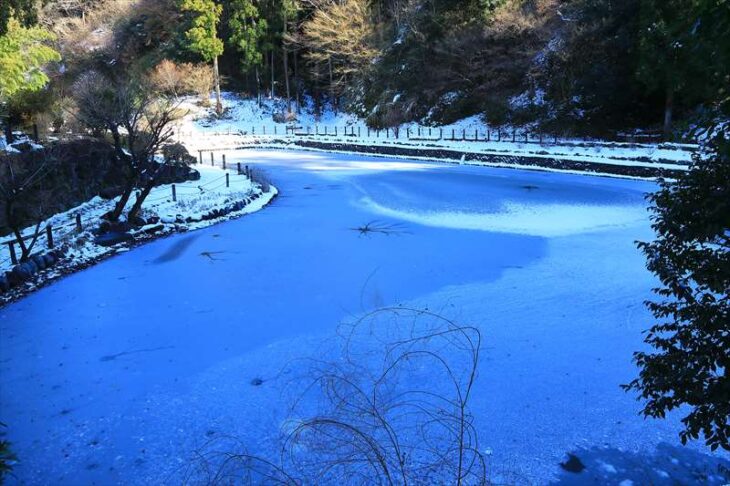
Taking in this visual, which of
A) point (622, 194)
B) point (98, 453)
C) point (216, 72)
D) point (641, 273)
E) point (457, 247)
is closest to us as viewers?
point (98, 453)

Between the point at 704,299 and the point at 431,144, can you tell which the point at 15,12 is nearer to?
the point at 704,299

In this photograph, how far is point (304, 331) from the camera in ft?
20.8

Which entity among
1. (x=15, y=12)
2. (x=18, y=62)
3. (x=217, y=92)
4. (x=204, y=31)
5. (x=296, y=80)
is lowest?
(x=18, y=62)

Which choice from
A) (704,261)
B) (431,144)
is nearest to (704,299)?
(704,261)

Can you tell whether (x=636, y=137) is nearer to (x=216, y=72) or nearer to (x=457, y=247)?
(x=457, y=247)

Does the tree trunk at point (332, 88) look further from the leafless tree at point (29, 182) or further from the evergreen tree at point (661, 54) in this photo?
the leafless tree at point (29, 182)

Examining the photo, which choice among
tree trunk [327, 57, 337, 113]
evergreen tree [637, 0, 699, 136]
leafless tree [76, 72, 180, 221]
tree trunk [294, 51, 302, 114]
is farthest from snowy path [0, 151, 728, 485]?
tree trunk [294, 51, 302, 114]

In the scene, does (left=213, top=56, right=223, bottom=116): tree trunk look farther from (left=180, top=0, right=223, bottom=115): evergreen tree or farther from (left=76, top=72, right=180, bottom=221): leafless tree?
(left=76, top=72, right=180, bottom=221): leafless tree

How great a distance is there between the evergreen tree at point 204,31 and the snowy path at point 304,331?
27727 mm

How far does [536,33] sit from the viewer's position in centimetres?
2441

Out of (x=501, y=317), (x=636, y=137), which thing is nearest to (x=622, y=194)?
(x=636, y=137)

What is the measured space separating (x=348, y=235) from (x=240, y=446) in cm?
715

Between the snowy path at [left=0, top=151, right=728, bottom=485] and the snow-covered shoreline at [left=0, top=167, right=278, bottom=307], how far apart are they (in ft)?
1.45

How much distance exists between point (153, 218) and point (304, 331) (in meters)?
7.06
